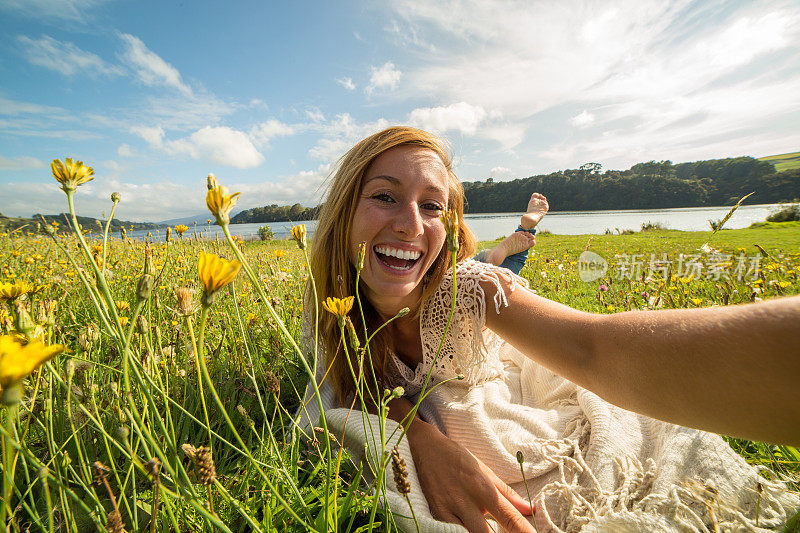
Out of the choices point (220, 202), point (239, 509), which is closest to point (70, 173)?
point (220, 202)

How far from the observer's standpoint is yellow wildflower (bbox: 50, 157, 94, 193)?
2.30 ft

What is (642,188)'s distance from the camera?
141 feet

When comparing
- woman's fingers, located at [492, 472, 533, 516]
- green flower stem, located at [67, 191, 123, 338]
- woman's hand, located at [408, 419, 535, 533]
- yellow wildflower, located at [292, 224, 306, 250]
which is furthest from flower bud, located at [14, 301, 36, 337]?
woman's fingers, located at [492, 472, 533, 516]

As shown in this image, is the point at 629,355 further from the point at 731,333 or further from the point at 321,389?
the point at 321,389

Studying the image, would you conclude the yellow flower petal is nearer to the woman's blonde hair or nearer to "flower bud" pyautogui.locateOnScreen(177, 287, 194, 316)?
"flower bud" pyautogui.locateOnScreen(177, 287, 194, 316)

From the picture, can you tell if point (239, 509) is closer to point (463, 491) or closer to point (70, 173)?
point (70, 173)

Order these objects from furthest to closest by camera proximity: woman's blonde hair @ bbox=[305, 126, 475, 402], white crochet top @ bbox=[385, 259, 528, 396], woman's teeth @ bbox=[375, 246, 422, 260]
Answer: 1. woman's blonde hair @ bbox=[305, 126, 475, 402]
2. woman's teeth @ bbox=[375, 246, 422, 260]
3. white crochet top @ bbox=[385, 259, 528, 396]

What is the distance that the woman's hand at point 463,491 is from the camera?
117 centimetres

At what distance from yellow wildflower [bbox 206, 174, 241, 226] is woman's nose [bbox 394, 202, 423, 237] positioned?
1.00 meters

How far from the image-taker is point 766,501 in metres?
1.03

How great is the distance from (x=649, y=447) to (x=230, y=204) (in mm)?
1816

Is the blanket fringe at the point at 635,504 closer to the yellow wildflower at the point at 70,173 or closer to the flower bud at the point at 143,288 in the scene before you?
the flower bud at the point at 143,288

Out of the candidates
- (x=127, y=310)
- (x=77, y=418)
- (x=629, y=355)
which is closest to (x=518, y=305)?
(x=629, y=355)

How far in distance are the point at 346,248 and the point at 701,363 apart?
149cm
